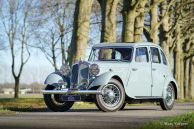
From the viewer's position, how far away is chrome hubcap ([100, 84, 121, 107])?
551 inches

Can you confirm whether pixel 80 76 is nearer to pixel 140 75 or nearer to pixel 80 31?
pixel 140 75

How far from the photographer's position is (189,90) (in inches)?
1864

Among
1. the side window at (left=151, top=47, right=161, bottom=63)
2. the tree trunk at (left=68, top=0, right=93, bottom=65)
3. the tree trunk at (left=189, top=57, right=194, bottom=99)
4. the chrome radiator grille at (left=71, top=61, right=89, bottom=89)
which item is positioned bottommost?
the tree trunk at (left=189, top=57, right=194, bottom=99)

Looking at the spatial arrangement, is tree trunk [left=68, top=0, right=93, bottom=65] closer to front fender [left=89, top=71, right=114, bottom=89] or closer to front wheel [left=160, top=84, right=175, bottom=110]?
front wheel [left=160, top=84, right=175, bottom=110]

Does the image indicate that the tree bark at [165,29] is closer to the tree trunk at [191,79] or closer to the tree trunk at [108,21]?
the tree trunk at [191,79]

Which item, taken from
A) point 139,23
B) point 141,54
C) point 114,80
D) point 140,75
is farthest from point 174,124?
point 139,23

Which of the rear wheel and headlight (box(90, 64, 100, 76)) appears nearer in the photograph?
headlight (box(90, 64, 100, 76))

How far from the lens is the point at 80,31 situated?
20359mm

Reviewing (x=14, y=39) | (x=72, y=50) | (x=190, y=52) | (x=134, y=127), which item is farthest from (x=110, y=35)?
(x=14, y=39)

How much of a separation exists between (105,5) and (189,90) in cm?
2531

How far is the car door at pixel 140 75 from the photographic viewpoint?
14.9 metres

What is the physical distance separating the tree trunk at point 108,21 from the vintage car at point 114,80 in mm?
6760

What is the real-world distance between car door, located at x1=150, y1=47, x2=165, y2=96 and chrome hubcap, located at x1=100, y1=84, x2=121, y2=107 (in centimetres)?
177

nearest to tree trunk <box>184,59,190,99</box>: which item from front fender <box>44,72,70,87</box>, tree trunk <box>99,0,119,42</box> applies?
tree trunk <box>99,0,119,42</box>
